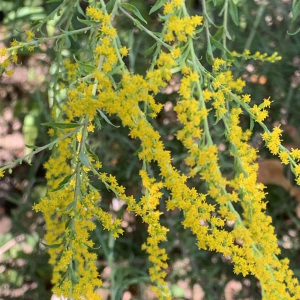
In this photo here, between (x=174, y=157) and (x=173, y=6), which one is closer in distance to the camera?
(x=173, y=6)

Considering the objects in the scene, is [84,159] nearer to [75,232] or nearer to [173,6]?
[75,232]

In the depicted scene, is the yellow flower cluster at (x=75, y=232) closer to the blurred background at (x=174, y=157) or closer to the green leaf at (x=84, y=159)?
the green leaf at (x=84, y=159)

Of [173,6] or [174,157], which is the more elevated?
[173,6]

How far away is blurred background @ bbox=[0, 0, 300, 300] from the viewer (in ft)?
4.25

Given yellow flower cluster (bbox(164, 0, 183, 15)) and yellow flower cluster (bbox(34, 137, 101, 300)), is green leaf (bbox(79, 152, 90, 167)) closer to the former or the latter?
Result: yellow flower cluster (bbox(34, 137, 101, 300))

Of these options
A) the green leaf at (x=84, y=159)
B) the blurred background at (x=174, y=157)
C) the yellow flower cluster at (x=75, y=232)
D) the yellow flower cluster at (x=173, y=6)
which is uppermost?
the yellow flower cluster at (x=173, y=6)

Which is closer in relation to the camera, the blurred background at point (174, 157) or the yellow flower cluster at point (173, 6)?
the yellow flower cluster at point (173, 6)

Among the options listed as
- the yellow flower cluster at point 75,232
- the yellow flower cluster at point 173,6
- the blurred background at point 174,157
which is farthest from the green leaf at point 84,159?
the blurred background at point 174,157

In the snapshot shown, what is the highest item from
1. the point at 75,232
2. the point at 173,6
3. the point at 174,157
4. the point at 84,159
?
the point at 173,6

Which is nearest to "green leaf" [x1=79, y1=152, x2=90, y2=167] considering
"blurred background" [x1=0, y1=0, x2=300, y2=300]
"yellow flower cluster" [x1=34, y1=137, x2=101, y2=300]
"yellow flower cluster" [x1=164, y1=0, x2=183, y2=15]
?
"yellow flower cluster" [x1=34, y1=137, x2=101, y2=300]

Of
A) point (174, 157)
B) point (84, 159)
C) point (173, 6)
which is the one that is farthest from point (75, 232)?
point (174, 157)

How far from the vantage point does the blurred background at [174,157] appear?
51.1 inches

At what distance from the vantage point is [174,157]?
4.34 ft

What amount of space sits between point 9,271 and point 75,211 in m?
0.92
